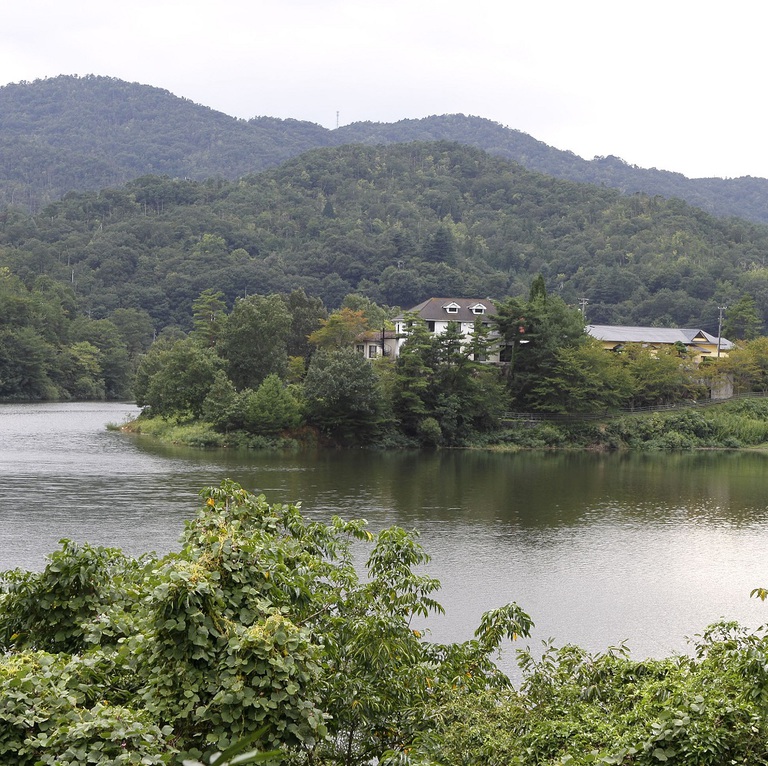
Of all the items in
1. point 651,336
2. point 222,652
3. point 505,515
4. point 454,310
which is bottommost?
point 505,515

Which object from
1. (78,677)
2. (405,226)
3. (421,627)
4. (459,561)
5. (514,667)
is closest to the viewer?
(78,677)

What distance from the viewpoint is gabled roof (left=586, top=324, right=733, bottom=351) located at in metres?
A: 67.2

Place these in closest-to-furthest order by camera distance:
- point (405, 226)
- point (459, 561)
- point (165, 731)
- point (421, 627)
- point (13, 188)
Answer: point (165, 731) → point (421, 627) → point (459, 561) → point (405, 226) → point (13, 188)

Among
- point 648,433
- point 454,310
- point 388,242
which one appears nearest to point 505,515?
point 648,433

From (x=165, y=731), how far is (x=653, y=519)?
25.4 meters

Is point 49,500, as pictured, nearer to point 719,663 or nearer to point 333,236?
point 719,663

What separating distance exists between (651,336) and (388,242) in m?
55.4

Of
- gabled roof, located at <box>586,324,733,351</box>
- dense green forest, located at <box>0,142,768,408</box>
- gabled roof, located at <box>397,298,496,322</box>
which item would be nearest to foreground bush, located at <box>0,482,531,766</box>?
gabled roof, located at <box>397,298,496,322</box>

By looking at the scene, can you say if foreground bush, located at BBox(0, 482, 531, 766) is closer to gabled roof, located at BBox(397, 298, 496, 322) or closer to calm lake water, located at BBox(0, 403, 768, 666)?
calm lake water, located at BBox(0, 403, 768, 666)

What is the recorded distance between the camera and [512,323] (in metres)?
54.2

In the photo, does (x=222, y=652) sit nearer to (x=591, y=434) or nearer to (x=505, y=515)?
(x=505, y=515)

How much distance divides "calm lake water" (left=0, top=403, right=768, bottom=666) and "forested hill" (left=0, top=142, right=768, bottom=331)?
58.8 metres

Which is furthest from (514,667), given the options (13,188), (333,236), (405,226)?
(13,188)

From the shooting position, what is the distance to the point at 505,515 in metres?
28.8
